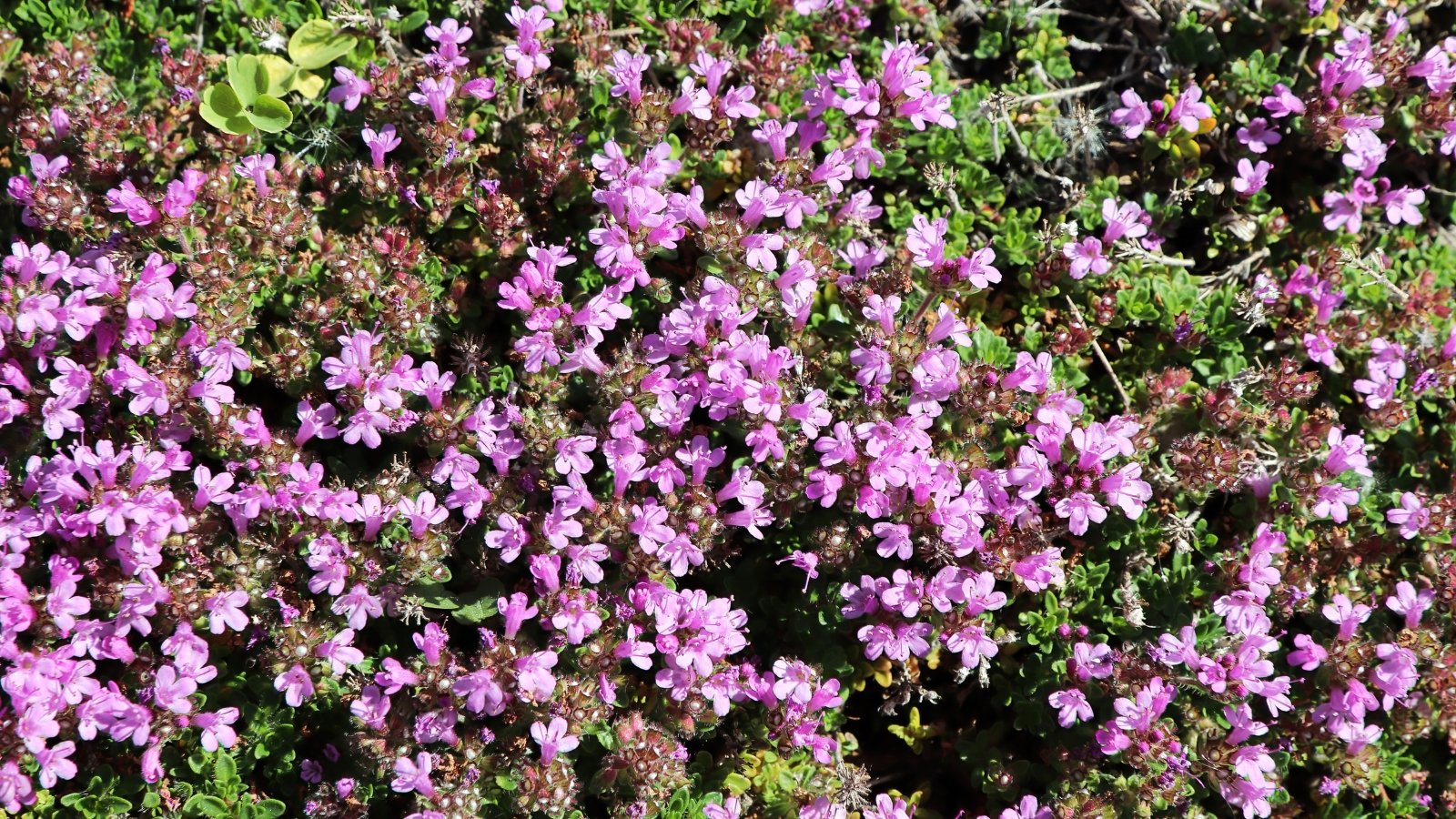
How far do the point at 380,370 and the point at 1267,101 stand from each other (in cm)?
364

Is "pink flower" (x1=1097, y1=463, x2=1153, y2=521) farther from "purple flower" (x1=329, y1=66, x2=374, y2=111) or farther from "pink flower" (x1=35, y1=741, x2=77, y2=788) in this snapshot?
"pink flower" (x1=35, y1=741, x2=77, y2=788)

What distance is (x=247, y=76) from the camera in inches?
171

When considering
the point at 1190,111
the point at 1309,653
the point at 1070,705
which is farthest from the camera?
the point at 1190,111

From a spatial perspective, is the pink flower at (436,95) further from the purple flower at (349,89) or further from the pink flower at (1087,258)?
the pink flower at (1087,258)

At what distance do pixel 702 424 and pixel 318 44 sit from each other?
2223 millimetres

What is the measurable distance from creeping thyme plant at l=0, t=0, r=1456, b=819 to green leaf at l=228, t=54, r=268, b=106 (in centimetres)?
2

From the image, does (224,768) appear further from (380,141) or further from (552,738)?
(380,141)

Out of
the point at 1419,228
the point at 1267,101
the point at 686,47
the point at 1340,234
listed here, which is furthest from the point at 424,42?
the point at 1419,228

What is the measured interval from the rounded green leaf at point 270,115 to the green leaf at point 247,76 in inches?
3.0

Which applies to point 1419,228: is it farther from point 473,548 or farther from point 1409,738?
point 473,548

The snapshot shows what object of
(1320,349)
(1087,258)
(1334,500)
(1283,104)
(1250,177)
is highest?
(1283,104)

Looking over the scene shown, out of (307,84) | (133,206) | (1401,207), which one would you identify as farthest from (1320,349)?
(133,206)

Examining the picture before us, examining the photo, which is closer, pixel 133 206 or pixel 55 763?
pixel 55 763

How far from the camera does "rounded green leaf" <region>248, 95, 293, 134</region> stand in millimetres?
4242
